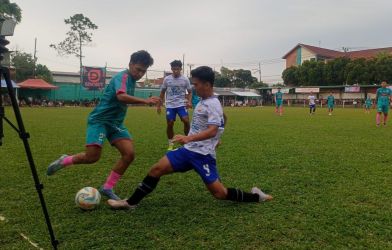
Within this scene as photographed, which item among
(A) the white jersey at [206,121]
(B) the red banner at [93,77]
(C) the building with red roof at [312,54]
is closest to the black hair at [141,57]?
(A) the white jersey at [206,121]

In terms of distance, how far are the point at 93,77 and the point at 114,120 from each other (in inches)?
1842

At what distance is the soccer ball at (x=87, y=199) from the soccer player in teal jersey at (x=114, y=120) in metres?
0.39

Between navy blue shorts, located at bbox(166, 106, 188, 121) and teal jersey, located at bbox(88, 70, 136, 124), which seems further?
navy blue shorts, located at bbox(166, 106, 188, 121)

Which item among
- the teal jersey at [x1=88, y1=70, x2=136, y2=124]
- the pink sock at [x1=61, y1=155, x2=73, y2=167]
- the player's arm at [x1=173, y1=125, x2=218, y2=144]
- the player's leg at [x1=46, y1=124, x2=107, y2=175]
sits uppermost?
the teal jersey at [x1=88, y1=70, x2=136, y2=124]

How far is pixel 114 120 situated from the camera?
500cm

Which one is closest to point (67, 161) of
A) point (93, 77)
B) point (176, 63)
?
point (176, 63)

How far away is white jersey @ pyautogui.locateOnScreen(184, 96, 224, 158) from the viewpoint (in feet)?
14.0

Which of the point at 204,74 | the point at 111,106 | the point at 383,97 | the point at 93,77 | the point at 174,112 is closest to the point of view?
the point at 204,74

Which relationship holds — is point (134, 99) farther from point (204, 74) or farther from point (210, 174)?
point (210, 174)

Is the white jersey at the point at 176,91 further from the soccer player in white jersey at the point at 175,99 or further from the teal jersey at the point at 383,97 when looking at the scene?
the teal jersey at the point at 383,97

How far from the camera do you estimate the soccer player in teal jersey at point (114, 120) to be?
477 centimetres

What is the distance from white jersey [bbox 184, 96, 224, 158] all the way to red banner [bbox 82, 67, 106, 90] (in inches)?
1852

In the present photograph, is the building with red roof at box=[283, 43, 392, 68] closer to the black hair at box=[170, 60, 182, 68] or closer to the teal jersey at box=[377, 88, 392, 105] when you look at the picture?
the teal jersey at box=[377, 88, 392, 105]

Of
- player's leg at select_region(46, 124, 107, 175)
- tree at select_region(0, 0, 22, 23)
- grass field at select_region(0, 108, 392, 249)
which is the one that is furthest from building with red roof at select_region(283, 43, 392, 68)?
player's leg at select_region(46, 124, 107, 175)
